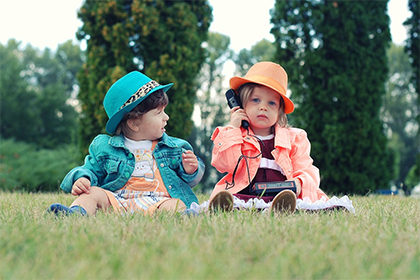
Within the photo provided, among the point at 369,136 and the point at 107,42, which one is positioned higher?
the point at 107,42

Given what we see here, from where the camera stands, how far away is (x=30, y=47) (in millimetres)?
28250

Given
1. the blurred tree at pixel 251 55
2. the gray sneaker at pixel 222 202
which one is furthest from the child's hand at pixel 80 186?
the blurred tree at pixel 251 55

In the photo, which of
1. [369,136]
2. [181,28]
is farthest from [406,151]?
[181,28]

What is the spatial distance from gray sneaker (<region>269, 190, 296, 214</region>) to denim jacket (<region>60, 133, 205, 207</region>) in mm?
890

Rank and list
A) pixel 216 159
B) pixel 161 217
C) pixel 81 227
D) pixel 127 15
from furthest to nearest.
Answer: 1. pixel 127 15
2. pixel 216 159
3. pixel 161 217
4. pixel 81 227

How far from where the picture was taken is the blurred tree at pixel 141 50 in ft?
29.6

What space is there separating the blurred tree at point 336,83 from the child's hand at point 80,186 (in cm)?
645

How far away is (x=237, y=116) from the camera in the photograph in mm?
3949

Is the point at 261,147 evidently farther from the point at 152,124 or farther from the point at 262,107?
the point at 152,124

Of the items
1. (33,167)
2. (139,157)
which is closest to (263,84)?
(139,157)

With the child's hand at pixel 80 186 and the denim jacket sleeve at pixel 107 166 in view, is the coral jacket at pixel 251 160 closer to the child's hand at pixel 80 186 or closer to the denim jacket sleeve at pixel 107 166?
the denim jacket sleeve at pixel 107 166

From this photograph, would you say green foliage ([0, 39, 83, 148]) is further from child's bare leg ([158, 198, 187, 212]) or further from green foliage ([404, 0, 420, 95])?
child's bare leg ([158, 198, 187, 212])

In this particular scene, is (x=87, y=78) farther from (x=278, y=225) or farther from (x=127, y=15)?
(x=278, y=225)

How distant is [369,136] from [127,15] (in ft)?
18.6
